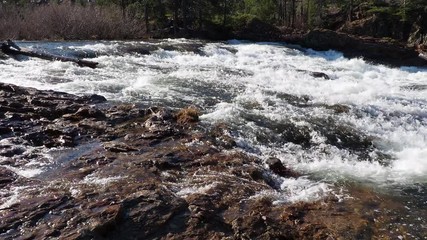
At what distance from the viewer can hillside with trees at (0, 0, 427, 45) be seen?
31016 mm

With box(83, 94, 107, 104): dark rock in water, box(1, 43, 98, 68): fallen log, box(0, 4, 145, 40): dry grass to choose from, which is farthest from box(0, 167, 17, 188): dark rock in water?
box(0, 4, 145, 40): dry grass

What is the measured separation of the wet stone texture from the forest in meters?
22.7

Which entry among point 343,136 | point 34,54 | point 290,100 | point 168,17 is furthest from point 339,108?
point 168,17

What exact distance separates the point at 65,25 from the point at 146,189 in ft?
90.2

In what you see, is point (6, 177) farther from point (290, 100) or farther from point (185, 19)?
point (185, 19)

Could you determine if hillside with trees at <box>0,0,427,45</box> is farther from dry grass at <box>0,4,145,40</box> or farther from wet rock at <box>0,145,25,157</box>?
wet rock at <box>0,145,25,157</box>

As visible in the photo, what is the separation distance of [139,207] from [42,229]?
127 cm

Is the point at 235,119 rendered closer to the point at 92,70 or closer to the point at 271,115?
the point at 271,115

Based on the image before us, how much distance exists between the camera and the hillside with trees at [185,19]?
3102 centimetres

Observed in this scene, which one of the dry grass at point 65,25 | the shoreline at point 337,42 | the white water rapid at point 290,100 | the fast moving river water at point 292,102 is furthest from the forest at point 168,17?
the white water rapid at point 290,100

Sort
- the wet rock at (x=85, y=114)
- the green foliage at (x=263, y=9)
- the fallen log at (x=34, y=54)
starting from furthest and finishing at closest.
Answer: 1. the green foliage at (x=263, y=9)
2. the fallen log at (x=34, y=54)
3. the wet rock at (x=85, y=114)

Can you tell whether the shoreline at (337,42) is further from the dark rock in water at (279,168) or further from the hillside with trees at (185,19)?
the dark rock in water at (279,168)

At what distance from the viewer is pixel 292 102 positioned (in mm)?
13828

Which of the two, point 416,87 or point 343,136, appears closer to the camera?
point 343,136
